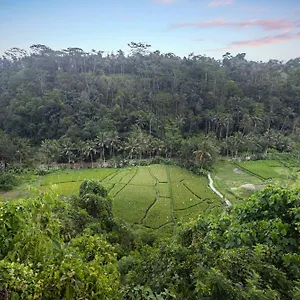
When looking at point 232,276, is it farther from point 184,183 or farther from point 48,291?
point 184,183

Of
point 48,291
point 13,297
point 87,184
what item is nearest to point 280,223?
point 48,291

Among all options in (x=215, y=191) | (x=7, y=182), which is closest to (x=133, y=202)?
(x=215, y=191)

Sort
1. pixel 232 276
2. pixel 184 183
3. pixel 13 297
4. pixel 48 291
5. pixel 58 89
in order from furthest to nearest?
pixel 58 89
pixel 184 183
pixel 232 276
pixel 48 291
pixel 13 297

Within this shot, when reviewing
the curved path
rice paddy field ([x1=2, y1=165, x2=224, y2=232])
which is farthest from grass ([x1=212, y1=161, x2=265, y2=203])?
rice paddy field ([x1=2, y1=165, x2=224, y2=232])

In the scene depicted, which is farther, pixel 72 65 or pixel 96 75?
pixel 72 65

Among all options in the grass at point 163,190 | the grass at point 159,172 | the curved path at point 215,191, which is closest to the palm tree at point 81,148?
the grass at point 159,172

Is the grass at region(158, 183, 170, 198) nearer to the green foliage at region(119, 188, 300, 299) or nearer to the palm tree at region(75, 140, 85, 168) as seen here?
the palm tree at region(75, 140, 85, 168)
